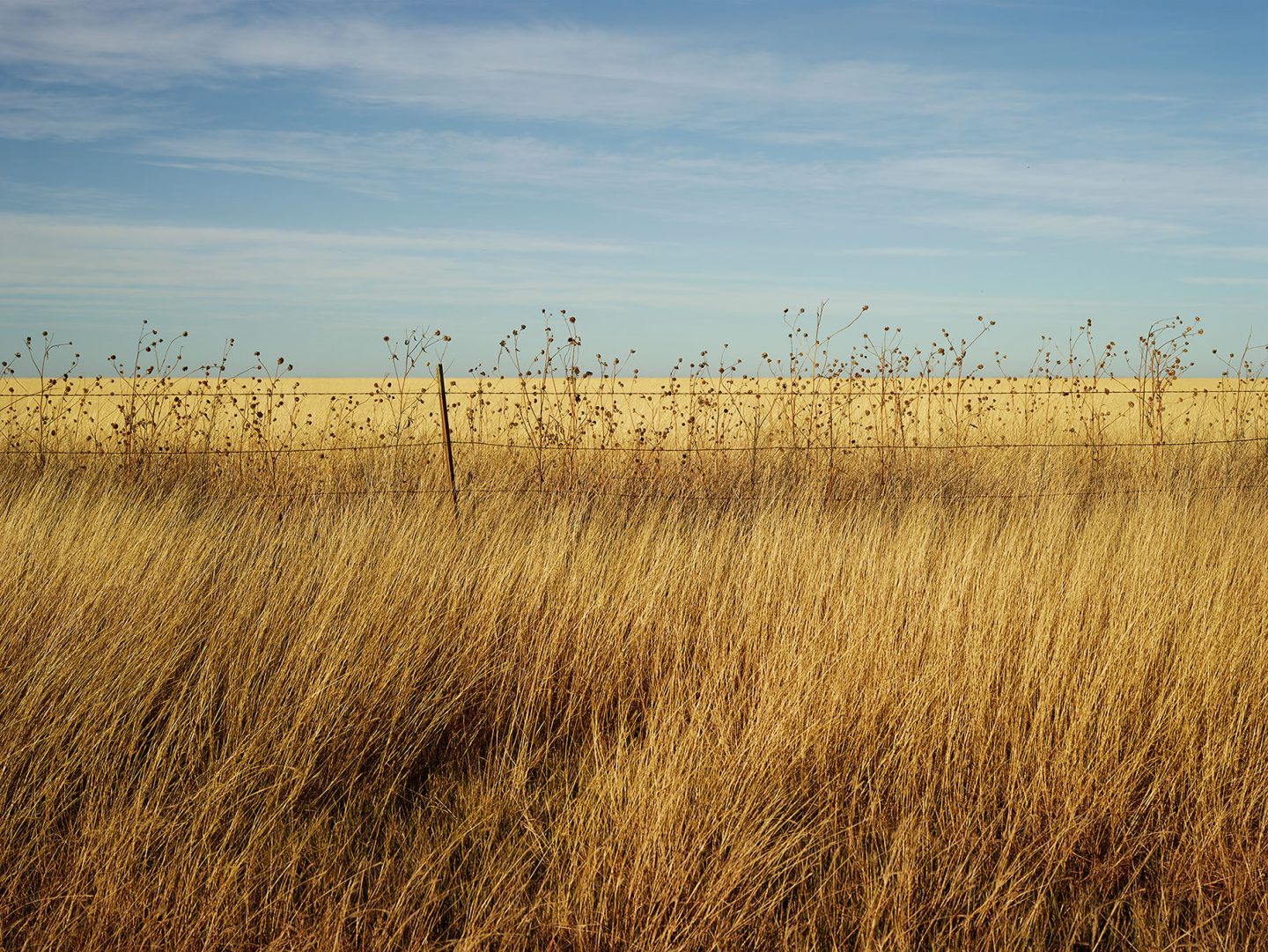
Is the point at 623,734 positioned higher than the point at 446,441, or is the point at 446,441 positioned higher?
the point at 446,441

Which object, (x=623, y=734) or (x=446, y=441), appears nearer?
(x=623, y=734)

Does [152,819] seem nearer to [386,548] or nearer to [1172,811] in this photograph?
[386,548]

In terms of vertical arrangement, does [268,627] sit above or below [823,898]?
above

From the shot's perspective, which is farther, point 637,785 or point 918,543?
point 918,543

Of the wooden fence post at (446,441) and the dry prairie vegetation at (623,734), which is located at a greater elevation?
the wooden fence post at (446,441)

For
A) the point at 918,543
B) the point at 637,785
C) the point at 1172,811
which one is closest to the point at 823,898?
the point at 637,785

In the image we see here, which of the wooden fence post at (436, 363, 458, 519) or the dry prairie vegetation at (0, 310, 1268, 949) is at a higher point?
the wooden fence post at (436, 363, 458, 519)

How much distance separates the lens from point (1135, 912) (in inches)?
97.7

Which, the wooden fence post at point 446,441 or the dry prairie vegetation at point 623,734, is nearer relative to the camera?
the dry prairie vegetation at point 623,734

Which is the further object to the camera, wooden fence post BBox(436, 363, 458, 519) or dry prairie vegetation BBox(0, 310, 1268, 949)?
wooden fence post BBox(436, 363, 458, 519)

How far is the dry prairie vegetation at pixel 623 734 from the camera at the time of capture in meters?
2.41

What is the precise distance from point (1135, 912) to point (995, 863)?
0.35m

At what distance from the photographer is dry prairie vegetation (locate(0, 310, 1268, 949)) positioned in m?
2.41

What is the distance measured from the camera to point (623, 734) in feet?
9.52
